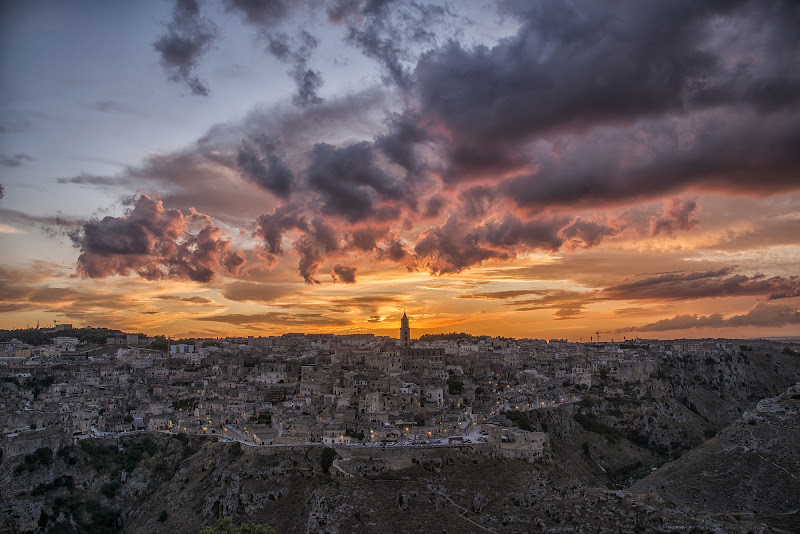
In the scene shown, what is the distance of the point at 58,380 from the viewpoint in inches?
3339

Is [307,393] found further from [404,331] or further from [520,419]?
[404,331]

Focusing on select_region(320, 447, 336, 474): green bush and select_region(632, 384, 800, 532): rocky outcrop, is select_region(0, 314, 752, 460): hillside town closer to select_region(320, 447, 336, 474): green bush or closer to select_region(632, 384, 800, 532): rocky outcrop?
select_region(320, 447, 336, 474): green bush

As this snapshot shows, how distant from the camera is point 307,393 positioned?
224ft

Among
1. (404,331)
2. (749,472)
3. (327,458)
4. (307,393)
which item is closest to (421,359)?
(404,331)

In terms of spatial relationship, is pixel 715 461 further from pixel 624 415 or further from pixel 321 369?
pixel 321 369

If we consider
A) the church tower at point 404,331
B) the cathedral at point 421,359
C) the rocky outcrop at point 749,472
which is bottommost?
the rocky outcrop at point 749,472

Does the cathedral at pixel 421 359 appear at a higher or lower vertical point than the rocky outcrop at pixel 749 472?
higher

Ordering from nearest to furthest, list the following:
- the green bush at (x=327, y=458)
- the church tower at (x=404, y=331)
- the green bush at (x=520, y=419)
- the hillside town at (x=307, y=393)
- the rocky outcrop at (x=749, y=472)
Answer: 1. the rocky outcrop at (x=749, y=472)
2. the green bush at (x=327, y=458)
3. the hillside town at (x=307, y=393)
4. the green bush at (x=520, y=419)
5. the church tower at (x=404, y=331)

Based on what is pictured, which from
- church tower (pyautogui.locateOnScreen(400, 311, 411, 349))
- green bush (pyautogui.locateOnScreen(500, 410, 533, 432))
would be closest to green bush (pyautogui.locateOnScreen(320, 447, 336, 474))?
green bush (pyautogui.locateOnScreen(500, 410, 533, 432))

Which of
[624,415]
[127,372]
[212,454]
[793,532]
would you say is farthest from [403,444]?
[127,372]

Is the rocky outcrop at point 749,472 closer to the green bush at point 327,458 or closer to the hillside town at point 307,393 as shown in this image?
the hillside town at point 307,393

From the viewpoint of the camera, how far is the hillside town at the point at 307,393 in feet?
182

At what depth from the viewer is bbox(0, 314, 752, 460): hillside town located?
55375mm

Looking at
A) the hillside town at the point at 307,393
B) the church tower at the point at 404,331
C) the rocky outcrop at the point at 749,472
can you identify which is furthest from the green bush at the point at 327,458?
the church tower at the point at 404,331
